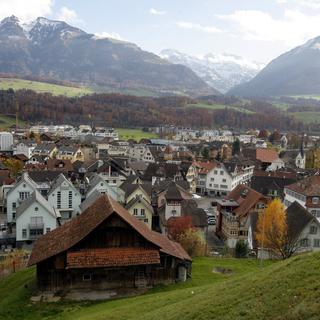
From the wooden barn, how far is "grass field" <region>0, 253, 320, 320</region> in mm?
1174

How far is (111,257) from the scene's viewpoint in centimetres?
2842

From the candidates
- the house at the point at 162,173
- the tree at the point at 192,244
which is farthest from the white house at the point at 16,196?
the house at the point at 162,173

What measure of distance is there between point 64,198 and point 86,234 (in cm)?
3454

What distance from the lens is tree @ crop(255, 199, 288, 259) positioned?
42.0 meters

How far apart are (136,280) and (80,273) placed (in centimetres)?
361

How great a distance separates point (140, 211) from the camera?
2186 inches

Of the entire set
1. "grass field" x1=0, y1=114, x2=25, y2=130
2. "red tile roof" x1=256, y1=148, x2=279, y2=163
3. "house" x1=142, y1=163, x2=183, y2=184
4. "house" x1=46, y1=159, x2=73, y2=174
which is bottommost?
"house" x1=142, y1=163, x2=183, y2=184

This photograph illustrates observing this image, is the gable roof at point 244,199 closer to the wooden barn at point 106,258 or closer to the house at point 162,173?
the house at point 162,173

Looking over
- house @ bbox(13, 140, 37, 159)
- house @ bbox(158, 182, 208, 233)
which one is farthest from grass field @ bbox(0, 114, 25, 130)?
house @ bbox(158, 182, 208, 233)

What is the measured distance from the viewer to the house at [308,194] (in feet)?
176

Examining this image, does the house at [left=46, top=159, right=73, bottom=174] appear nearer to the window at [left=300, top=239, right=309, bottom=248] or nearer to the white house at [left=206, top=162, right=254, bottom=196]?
the white house at [left=206, top=162, right=254, bottom=196]

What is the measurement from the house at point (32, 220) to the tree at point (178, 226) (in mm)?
14037

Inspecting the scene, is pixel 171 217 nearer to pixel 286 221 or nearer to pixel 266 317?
pixel 286 221

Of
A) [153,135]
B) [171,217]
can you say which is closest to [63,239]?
[171,217]
